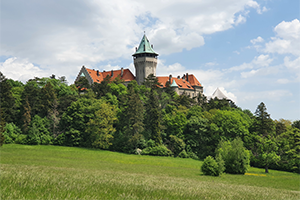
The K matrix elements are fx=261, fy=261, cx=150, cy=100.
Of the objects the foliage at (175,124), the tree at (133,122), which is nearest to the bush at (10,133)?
the tree at (133,122)

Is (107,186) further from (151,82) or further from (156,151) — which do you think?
(151,82)

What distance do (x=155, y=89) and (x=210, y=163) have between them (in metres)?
59.8

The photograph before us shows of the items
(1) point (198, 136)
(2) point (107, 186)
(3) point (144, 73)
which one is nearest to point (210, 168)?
(2) point (107, 186)

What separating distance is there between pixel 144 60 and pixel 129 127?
4988 cm

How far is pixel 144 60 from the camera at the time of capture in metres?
112

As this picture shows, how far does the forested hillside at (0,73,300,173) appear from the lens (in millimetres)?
63812

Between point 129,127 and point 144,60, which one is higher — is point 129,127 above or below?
below

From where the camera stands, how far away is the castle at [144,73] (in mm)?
112312

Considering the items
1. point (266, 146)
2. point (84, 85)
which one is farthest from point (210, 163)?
point (84, 85)

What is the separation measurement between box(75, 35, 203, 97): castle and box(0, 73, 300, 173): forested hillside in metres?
33.6

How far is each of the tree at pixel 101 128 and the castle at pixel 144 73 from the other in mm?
42323

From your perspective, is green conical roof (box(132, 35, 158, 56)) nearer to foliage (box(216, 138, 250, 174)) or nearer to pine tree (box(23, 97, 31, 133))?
pine tree (box(23, 97, 31, 133))

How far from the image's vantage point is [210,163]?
38.5m

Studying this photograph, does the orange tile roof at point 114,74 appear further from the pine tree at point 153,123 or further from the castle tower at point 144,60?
the pine tree at point 153,123
